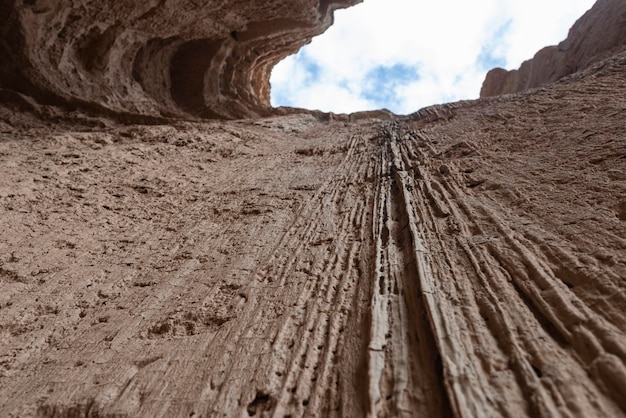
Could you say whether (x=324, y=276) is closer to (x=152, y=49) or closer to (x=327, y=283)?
(x=327, y=283)

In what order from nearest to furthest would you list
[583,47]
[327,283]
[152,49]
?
[327,283], [152,49], [583,47]

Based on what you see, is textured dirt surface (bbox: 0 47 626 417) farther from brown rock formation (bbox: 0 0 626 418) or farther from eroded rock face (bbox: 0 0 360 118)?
eroded rock face (bbox: 0 0 360 118)

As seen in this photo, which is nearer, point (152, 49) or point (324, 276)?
point (324, 276)

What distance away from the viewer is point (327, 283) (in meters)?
2.11

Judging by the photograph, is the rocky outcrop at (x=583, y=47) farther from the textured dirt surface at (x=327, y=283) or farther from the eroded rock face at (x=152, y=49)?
the textured dirt surface at (x=327, y=283)

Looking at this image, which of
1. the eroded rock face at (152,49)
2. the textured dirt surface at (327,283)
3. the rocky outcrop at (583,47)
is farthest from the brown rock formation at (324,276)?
the rocky outcrop at (583,47)

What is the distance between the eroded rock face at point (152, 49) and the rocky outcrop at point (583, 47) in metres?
6.29

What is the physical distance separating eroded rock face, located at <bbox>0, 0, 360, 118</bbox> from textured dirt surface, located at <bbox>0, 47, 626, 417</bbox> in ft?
7.12

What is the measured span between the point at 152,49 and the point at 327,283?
774 centimetres

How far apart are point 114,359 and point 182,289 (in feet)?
1.97

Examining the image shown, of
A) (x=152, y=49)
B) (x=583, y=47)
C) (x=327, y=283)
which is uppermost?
(x=583, y=47)

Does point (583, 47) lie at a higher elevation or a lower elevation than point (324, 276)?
higher

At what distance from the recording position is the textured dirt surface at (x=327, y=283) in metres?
1.32

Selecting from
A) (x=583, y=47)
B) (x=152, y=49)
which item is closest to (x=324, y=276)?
(x=152, y=49)
